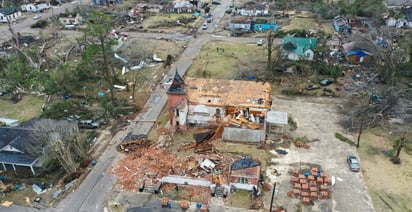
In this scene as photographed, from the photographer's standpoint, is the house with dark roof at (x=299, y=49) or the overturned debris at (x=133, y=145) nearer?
the overturned debris at (x=133, y=145)

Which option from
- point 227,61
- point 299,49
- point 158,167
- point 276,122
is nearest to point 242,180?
point 158,167

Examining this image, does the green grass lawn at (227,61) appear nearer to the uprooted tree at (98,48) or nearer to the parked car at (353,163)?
the uprooted tree at (98,48)

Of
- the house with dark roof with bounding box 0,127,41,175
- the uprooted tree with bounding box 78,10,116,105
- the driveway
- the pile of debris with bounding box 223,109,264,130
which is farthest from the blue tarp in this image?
the house with dark roof with bounding box 0,127,41,175

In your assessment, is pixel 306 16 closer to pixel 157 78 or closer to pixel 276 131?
pixel 157 78

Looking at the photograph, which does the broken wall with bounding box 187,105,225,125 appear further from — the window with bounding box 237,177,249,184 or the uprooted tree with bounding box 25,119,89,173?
the uprooted tree with bounding box 25,119,89,173

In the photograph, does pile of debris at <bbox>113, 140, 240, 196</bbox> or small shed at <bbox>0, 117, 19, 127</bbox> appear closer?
pile of debris at <bbox>113, 140, 240, 196</bbox>

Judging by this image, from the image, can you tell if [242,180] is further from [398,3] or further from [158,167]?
[398,3]

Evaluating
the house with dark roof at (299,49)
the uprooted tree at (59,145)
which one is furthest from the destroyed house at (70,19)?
the uprooted tree at (59,145)

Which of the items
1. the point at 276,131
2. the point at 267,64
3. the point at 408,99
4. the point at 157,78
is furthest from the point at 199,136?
the point at 408,99
